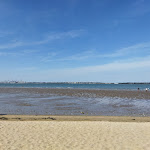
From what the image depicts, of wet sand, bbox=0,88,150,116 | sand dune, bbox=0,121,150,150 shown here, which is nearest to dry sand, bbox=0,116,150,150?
sand dune, bbox=0,121,150,150

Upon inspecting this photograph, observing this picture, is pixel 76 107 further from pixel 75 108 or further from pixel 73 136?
pixel 73 136

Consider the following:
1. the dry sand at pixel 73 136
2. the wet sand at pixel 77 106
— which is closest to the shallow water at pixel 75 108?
the wet sand at pixel 77 106

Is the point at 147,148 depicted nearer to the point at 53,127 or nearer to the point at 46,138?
the point at 46,138

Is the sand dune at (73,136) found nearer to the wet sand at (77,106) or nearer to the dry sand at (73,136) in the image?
the dry sand at (73,136)

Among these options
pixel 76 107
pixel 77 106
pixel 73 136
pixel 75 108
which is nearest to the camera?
pixel 73 136

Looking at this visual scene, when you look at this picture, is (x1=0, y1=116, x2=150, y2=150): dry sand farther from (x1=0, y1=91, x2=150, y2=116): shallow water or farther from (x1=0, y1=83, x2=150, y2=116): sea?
(x1=0, y1=91, x2=150, y2=116): shallow water

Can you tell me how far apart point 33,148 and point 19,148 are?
0.67 m

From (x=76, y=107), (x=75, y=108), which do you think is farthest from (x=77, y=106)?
(x=75, y=108)

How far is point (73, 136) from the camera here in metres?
10.2

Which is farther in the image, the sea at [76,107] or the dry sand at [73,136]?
the sea at [76,107]

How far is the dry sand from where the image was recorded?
860 cm

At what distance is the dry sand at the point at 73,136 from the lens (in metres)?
8.60

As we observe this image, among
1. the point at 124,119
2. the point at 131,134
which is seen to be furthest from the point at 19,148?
the point at 124,119

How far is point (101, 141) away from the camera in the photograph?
9.39 metres
